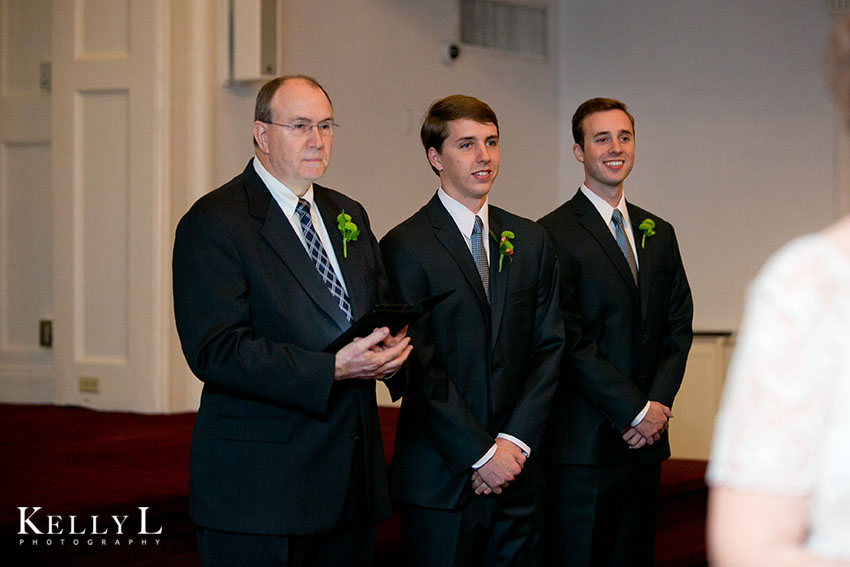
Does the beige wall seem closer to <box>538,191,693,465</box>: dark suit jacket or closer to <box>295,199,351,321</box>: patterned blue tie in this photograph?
<box>538,191,693,465</box>: dark suit jacket

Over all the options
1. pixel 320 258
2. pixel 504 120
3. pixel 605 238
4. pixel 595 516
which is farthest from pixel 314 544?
pixel 504 120

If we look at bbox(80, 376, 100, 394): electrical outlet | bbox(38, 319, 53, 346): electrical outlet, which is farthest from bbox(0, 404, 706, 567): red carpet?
bbox(38, 319, 53, 346): electrical outlet

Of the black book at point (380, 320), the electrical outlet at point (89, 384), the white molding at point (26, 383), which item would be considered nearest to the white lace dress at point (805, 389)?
the black book at point (380, 320)

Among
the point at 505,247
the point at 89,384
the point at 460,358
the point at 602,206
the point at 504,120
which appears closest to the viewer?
the point at 460,358

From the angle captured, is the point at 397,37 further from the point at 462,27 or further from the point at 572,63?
the point at 572,63

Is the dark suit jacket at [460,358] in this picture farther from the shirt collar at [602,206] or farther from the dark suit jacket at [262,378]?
the shirt collar at [602,206]

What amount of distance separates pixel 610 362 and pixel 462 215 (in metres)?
0.74

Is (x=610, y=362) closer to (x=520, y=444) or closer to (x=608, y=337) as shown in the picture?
(x=608, y=337)

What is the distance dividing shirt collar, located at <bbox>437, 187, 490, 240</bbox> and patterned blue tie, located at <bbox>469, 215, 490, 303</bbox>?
12mm

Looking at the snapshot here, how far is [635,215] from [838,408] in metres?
2.87

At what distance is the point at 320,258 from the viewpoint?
8.93ft

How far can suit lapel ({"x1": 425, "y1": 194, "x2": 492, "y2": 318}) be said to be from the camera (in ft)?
10.3

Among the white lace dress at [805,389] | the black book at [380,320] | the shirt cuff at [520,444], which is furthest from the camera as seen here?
the shirt cuff at [520,444]

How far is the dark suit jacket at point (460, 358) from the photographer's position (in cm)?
301
